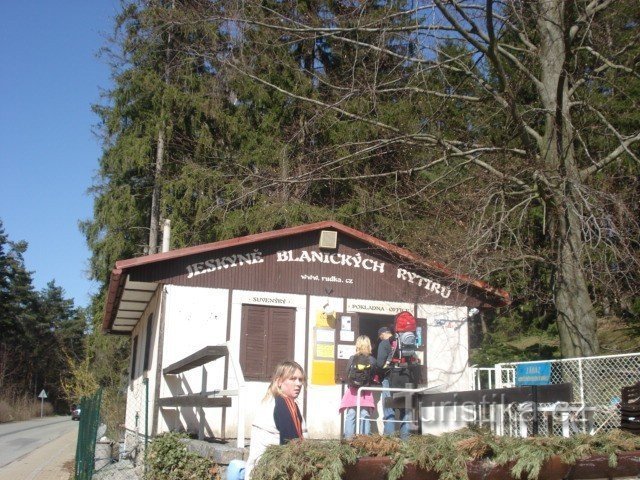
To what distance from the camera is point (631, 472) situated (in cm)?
298

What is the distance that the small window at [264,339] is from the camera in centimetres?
1155

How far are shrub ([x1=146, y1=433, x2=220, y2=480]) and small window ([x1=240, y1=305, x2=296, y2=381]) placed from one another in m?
2.67

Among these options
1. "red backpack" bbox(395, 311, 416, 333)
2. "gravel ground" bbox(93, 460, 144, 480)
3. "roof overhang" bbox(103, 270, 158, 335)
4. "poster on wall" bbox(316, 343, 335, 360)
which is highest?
"roof overhang" bbox(103, 270, 158, 335)

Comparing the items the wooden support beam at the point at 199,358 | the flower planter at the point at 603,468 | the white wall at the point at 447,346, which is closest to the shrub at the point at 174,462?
the wooden support beam at the point at 199,358

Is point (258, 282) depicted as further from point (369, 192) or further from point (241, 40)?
point (241, 40)

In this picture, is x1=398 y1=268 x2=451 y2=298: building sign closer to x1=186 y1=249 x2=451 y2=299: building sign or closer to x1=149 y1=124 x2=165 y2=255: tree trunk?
x1=186 y1=249 x2=451 y2=299: building sign

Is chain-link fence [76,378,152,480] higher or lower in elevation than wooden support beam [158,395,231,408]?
lower

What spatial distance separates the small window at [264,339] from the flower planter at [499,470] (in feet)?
28.4

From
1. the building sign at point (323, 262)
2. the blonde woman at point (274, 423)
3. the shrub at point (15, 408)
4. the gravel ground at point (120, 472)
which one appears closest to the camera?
the blonde woman at point (274, 423)

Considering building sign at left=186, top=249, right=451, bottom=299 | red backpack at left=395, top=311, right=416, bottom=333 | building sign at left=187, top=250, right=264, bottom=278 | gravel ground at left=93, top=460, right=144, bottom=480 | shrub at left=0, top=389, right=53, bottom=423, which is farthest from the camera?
shrub at left=0, top=389, right=53, bottom=423

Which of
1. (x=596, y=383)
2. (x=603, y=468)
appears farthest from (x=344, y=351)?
(x=603, y=468)

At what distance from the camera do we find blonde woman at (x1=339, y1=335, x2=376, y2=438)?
970cm

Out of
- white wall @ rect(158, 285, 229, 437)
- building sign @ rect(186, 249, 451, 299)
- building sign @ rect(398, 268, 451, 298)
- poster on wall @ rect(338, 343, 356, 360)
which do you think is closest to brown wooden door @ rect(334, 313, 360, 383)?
poster on wall @ rect(338, 343, 356, 360)

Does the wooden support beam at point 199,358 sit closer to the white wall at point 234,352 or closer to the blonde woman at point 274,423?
the white wall at point 234,352
